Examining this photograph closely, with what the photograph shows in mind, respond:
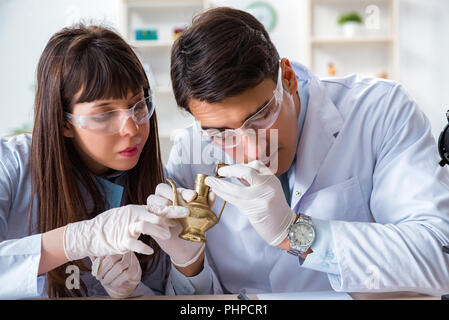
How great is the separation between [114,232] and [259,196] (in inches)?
16.0

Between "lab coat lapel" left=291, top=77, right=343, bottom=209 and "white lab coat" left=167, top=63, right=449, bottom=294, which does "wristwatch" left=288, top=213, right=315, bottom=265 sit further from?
"lab coat lapel" left=291, top=77, right=343, bottom=209

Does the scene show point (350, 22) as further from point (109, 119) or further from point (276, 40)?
point (109, 119)

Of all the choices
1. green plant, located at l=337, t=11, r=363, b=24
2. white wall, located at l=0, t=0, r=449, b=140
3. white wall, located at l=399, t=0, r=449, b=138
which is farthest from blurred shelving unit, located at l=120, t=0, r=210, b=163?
white wall, located at l=399, t=0, r=449, b=138

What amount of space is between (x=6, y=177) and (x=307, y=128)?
3.31ft

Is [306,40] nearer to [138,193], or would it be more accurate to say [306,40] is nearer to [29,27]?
[29,27]

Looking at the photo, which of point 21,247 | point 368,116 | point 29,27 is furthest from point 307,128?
point 29,27

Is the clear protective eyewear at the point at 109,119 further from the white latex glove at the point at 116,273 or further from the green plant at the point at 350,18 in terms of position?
the green plant at the point at 350,18

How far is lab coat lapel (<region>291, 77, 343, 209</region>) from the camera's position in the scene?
5.18ft

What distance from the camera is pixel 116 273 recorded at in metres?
1.39

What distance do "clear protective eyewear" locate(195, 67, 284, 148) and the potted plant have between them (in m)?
3.47

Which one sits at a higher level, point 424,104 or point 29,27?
point 29,27

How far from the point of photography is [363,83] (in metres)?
1.72

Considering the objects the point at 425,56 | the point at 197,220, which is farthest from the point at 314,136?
the point at 425,56

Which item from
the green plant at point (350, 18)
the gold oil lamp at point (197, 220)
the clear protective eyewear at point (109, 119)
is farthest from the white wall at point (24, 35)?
the gold oil lamp at point (197, 220)
